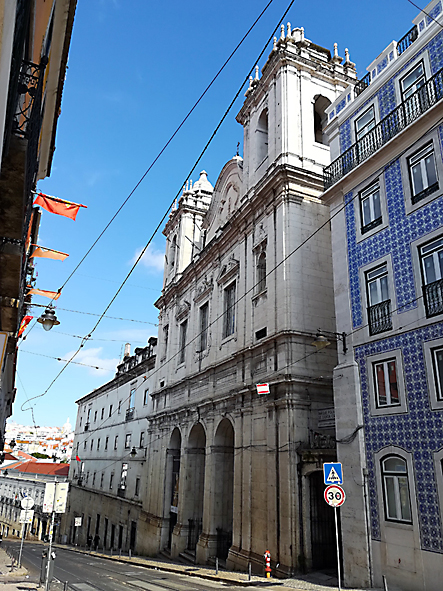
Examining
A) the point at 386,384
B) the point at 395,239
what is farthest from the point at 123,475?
the point at 395,239

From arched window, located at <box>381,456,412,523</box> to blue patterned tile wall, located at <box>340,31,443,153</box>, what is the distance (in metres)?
10.3

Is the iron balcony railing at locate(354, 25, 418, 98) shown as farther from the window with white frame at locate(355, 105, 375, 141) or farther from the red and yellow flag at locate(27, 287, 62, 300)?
the red and yellow flag at locate(27, 287, 62, 300)

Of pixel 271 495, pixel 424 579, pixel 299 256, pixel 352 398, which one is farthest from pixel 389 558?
pixel 299 256

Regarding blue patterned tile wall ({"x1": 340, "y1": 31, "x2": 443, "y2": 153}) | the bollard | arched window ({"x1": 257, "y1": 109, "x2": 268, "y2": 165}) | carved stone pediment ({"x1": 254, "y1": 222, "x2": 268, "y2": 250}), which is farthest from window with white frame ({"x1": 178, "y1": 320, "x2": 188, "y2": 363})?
blue patterned tile wall ({"x1": 340, "y1": 31, "x2": 443, "y2": 153})

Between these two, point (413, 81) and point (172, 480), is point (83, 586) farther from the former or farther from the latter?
point (413, 81)

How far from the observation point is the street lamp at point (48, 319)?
12.5 meters

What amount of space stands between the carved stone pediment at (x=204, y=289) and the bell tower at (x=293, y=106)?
6015mm

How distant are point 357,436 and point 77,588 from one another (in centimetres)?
976

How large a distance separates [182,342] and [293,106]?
1670 cm

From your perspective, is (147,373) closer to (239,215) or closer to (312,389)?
(239,215)

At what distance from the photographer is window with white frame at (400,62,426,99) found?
13953mm

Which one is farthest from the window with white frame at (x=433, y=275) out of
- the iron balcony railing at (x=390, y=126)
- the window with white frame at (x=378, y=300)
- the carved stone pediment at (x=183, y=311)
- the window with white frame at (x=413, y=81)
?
the carved stone pediment at (x=183, y=311)

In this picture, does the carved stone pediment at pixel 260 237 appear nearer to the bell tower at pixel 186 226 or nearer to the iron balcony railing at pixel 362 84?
the iron balcony railing at pixel 362 84

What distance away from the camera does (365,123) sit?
16062mm
